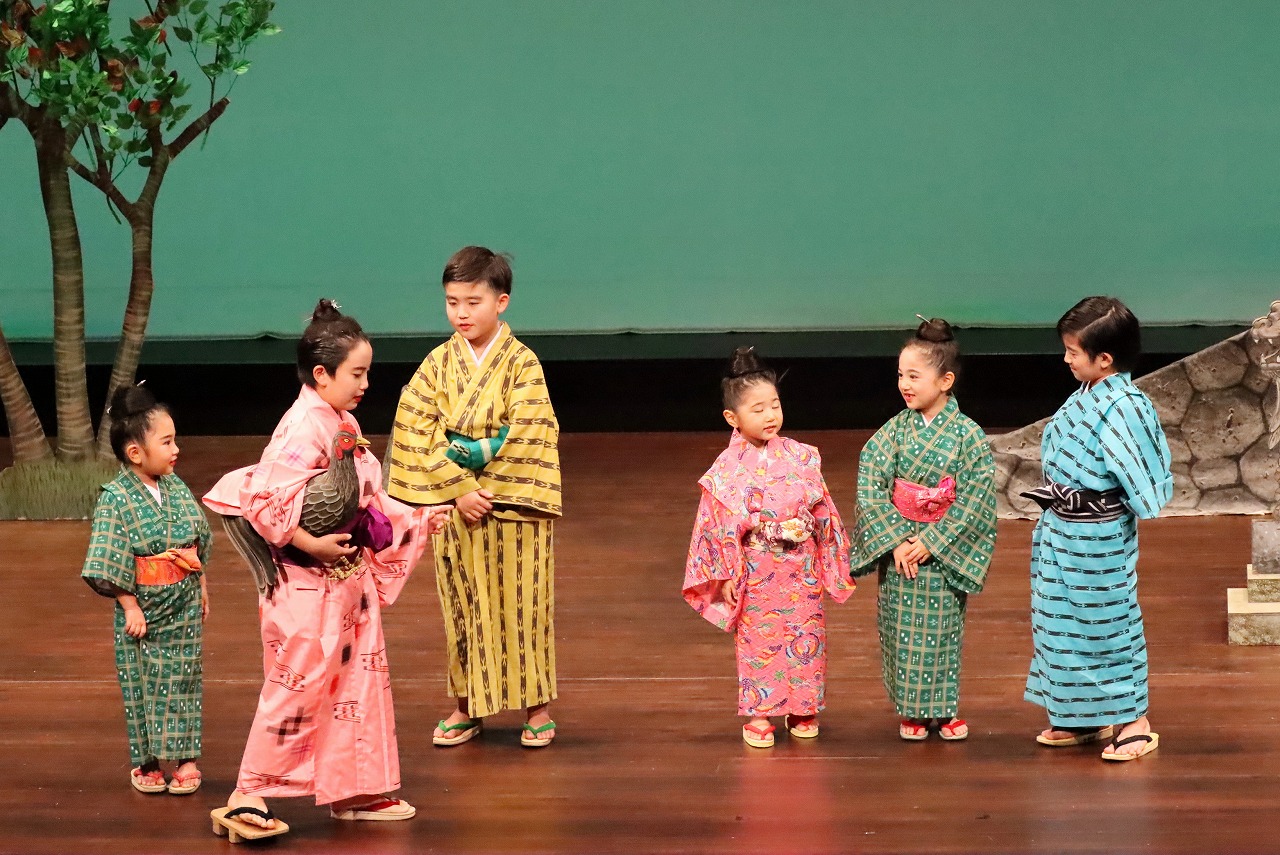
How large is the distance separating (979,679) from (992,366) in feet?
11.7

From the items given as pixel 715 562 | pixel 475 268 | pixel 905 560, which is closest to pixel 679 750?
pixel 715 562

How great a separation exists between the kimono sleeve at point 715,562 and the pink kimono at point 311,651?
2.76 ft

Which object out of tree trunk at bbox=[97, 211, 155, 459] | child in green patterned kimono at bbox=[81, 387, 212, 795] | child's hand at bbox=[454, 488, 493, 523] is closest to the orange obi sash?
child in green patterned kimono at bbox=[81, 387, 212, 795]

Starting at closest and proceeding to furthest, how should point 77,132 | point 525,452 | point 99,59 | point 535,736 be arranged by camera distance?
point 525,452 < point 535,736 < point 99,59 < point 77,132

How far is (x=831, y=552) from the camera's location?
15.1 ft

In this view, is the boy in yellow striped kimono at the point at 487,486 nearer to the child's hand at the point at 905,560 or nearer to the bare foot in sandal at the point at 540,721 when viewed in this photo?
the bare foot in sandal at the point at 540,721

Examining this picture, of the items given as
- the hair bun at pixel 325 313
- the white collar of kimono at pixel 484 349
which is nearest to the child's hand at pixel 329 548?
the hair bun at pixel 325 313

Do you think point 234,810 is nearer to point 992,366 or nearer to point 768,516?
point 768,516

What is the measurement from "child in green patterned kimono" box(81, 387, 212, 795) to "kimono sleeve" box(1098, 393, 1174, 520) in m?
2.15

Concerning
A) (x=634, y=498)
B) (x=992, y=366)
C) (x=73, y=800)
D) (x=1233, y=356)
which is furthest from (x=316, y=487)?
(x=992, y=366)

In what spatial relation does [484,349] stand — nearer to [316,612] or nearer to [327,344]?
[327,344]

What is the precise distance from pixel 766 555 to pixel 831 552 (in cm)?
18

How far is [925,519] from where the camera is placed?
454cm

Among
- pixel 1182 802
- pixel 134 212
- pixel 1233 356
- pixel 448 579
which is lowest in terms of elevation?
pixel 1182 802
